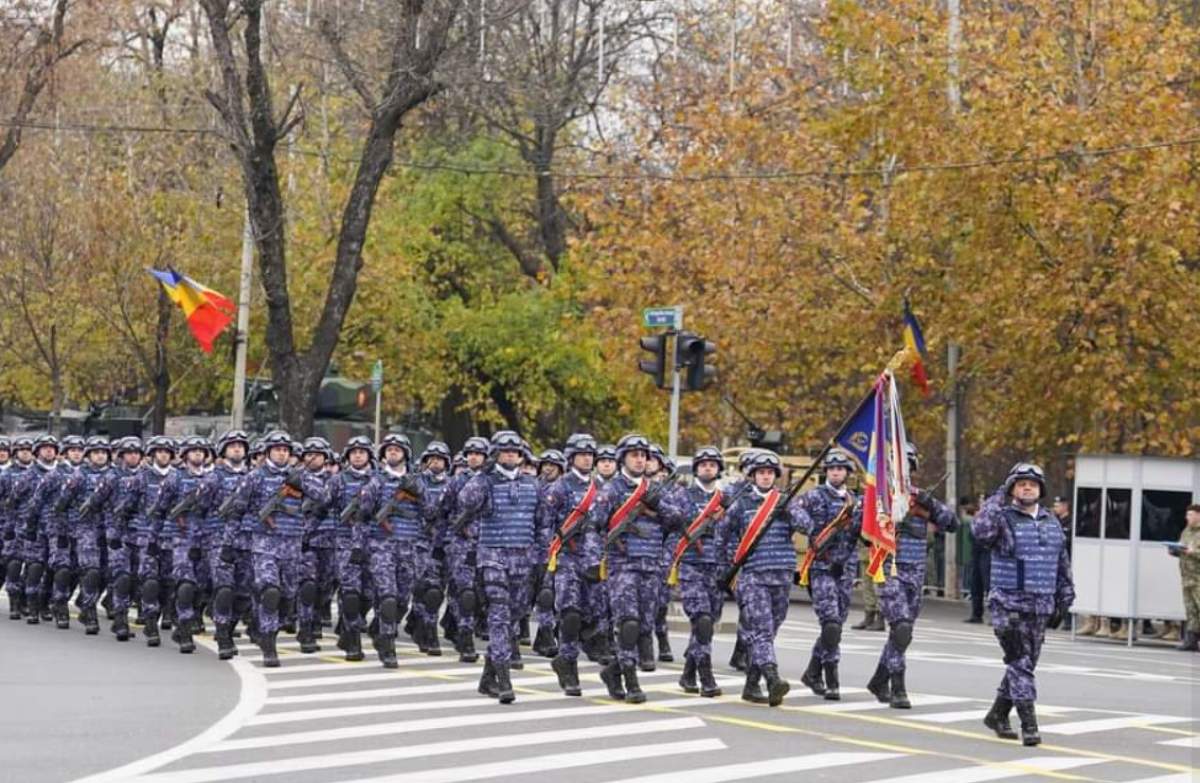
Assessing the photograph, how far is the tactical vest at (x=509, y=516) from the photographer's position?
1683 cm

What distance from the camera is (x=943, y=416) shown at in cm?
3697

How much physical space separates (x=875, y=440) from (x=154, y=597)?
27.1 ft

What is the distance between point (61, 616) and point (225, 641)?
4.48 meters

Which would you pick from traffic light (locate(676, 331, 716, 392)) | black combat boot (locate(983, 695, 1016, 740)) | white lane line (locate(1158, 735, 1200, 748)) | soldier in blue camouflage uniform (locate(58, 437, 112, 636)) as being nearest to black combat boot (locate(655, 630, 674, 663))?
traffic light (locate(676, 331, 716, 392))

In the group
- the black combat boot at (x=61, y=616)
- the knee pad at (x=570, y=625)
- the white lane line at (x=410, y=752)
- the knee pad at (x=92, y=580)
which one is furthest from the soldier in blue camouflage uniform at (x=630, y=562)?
the black combat boot at (x=61, y=616)

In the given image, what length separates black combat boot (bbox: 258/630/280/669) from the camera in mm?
19109

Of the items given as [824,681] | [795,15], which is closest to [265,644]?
[824,681]

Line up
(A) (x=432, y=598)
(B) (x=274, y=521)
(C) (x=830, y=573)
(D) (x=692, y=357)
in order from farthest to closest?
(D) (x=692, y=357)
(A) (x=432, y=598)
(B) (x=274, y=521)
(C) (x=830, y=573)

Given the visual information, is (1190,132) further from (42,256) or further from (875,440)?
(42,256)

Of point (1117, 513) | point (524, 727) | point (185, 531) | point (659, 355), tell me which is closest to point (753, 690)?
point (524, 727)

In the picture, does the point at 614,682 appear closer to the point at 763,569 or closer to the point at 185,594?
the point at 763,569

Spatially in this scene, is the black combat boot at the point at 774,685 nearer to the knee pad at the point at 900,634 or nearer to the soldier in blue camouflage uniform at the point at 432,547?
the knee pad at the point at 900,634

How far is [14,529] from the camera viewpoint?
81.3 ft

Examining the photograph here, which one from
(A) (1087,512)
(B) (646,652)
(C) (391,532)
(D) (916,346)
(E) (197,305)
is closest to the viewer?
(B) (646,652)
